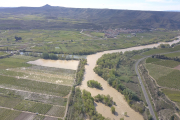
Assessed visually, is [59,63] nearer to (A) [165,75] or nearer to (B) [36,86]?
(B) [36,86]

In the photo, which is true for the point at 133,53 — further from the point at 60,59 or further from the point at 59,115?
the point at 59,115

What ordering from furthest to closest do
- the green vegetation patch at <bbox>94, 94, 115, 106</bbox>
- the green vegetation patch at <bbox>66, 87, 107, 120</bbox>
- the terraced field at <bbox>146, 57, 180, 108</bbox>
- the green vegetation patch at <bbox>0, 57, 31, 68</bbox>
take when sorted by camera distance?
the green vegetation patch at <bbox>0, 57, 31, 68</bbox> < the terraced field at <bbox>146, 57, 180, 108</bbox> < the green vegetation patch at <bbox>94, 94, 115, 106</bbox> < the green vegetation patch at <bbox>66, 87, 107, 120</bbox>

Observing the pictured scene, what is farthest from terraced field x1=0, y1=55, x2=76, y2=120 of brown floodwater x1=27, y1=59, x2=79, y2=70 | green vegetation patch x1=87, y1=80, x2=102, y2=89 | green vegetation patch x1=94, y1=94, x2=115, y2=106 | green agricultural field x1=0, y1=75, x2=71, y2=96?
green vegetation patch x1=94, y1=94, x2=115, y2=106

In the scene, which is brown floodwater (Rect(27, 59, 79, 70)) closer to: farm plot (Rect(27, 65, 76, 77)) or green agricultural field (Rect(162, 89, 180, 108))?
farm plot (Rect(27, 65, 76, 77))

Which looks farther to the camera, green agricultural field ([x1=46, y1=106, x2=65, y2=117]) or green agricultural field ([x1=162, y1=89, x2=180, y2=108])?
green agricultural field ([x1=162, y1=89, x2=180, y2=108])

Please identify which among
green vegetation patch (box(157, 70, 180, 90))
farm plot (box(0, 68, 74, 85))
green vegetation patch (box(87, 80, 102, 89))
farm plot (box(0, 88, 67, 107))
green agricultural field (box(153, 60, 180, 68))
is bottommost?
farm plot (box(0, 88, 67, 107))

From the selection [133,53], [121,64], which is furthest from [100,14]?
[121,64]

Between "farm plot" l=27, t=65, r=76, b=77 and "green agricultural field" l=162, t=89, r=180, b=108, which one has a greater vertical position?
"green agricultural field" l=162, t=89, r=180, b=108
